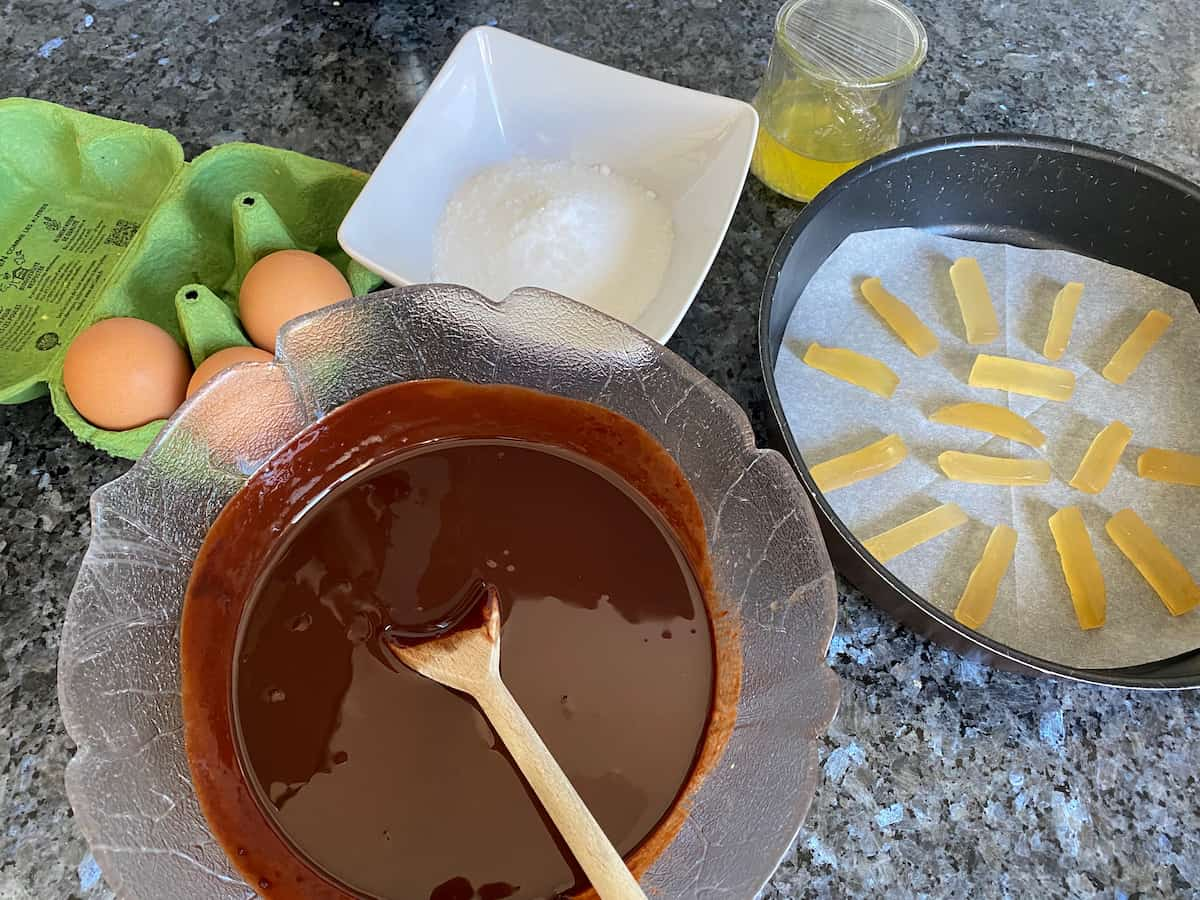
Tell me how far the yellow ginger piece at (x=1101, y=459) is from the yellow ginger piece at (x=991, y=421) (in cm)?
5

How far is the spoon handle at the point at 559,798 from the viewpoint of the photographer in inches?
24.4

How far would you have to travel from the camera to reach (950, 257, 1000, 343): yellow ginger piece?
1085 millimetres

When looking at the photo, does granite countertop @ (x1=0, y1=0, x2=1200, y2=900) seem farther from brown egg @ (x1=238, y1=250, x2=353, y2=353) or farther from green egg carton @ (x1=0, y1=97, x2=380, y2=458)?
brown egg @ (x1=238, y1=250, x2=353, y2=353)

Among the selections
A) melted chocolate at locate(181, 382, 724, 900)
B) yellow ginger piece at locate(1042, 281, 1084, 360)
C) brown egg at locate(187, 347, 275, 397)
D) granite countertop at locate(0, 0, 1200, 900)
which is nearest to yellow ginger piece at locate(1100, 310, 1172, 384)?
yellow ginger piece at locate(1042, 281, 1084, 360)

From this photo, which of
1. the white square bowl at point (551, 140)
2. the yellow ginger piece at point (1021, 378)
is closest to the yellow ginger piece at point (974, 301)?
the yellow ginger piece at point (1021, 378)

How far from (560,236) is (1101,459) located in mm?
641

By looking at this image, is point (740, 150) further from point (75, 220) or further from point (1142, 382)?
point (75, 220)

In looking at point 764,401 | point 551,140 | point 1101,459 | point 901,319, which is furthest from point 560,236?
point 1101,459

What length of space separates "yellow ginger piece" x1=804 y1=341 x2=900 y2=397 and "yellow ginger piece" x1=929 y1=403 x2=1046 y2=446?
65 mm

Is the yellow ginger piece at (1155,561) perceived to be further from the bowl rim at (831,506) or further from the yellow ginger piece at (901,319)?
the yellow ginger piece at (901,319)

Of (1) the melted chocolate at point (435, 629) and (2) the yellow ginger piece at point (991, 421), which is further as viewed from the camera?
(2) the yellow ginger piece at point (991, 421)

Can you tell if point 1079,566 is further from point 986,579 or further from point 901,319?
point 901,319

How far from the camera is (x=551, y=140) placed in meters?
1.12

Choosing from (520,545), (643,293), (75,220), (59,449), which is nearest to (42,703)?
(59,449)
